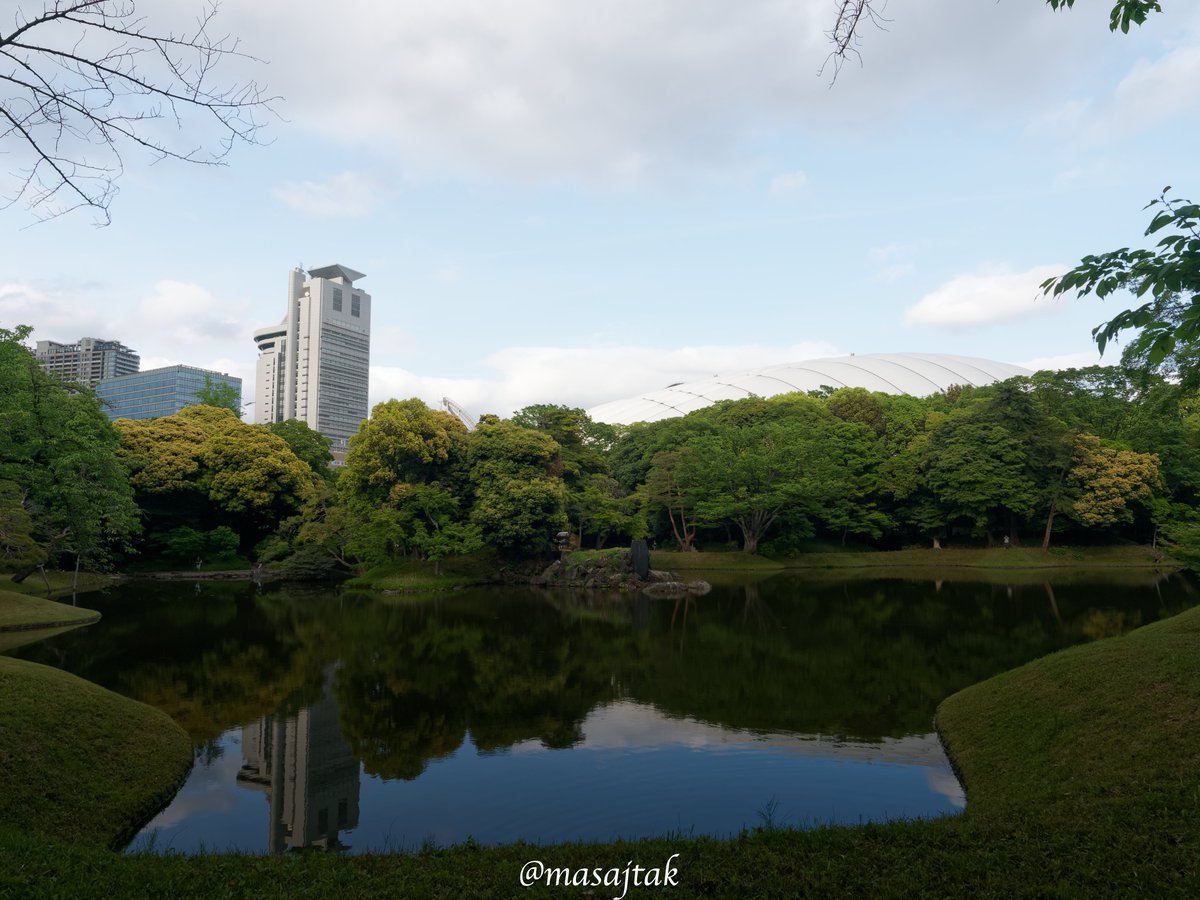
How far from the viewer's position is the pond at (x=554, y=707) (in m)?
7.65

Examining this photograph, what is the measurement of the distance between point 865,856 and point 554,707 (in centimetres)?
724

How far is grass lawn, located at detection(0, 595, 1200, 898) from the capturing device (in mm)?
4730

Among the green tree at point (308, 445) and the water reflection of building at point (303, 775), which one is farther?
the green tree at point (308, 445)

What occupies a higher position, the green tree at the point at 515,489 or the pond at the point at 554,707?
the green tree at the point at 515,489

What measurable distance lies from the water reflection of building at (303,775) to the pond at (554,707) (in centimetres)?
3

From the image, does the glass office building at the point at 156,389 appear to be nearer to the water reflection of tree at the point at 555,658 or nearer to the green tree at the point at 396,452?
the green tree at the point at 396,452

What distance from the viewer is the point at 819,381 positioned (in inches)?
2463

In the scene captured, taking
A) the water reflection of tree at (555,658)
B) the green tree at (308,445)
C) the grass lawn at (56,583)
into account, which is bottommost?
the water reflection of tree at (555,658)

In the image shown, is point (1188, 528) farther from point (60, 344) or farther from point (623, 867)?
point (60, 344)

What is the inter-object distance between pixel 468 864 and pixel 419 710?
22.9 feet

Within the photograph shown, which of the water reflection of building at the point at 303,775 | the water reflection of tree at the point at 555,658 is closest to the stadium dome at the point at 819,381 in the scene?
the water reflection of tree at the point at 555,658

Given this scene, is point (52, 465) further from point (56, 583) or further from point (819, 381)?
point (819, 381)

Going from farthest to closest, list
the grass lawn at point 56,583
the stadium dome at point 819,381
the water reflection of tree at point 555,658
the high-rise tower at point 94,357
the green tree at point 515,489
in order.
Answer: the high-rise tower at point 94,357
the stadium dome at point 819,381
the green tree at point 515,489
the grass lawn at point 56,583
the water reflection of tree at point 555,658

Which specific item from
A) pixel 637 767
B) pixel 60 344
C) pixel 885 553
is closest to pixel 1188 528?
pixel 637 767
